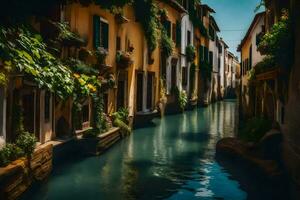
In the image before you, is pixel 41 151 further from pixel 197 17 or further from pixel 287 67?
pixel 197 17

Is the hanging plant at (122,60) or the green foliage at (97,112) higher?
the hanging plant at (122,60)

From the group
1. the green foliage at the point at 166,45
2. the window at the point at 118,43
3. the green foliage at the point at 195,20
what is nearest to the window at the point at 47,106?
the window at the point at 118,43

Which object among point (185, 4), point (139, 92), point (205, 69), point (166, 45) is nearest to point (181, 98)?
point (166, 45)

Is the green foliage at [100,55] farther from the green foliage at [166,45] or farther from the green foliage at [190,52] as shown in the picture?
the green foliage at [190,52]

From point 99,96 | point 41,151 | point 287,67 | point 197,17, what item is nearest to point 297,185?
point 287,67

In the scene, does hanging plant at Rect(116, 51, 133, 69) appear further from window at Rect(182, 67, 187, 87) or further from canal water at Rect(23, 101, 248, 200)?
window at Rect(182, 67, 187, 87)

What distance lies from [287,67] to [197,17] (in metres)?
27.8

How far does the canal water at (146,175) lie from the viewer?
10.5 metres

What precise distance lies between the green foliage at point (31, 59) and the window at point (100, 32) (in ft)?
24.1

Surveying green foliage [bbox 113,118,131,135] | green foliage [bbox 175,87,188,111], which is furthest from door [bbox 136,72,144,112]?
green foliage [bbox 175,87,188,111]

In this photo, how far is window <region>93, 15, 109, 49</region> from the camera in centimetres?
1764

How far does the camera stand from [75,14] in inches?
630

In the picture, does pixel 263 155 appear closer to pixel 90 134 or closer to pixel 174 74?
pixel 90 134

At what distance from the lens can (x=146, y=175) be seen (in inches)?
493
